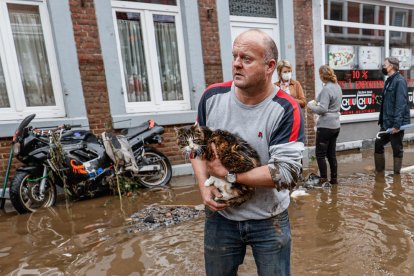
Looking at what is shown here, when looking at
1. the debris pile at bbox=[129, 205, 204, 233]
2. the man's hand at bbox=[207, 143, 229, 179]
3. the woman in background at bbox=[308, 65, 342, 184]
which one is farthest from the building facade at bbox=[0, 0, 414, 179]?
the man's hand at bbox=[207, 143, 229, 179]

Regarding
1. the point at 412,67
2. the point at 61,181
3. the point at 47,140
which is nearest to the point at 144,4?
the point at 47,140

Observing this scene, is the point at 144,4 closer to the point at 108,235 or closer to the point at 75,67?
the point at 75,67

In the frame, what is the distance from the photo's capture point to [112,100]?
5551mm

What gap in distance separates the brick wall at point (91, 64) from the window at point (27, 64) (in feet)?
1.62

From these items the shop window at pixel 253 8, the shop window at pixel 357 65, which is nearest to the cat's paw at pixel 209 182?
the shop window at pixel 253 8

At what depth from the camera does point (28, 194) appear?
14.1 ft

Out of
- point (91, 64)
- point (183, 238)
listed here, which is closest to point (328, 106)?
point (183, 238)

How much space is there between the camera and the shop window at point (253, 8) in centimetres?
663

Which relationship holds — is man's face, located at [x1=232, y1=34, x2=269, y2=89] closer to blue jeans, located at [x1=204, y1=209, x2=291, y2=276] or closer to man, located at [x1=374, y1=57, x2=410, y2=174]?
blue jeans, located at [x1=204, y1=209, x2=291, y2=276]

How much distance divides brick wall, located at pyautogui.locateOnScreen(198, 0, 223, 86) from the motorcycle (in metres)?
2.16

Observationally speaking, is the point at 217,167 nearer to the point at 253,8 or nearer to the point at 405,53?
the point at 253,8

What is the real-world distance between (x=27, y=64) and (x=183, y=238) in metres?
4.31

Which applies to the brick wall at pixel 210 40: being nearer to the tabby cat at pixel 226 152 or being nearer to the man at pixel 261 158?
the man at pixel 261 158

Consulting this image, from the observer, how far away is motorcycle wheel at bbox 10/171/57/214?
4152 millimetres
